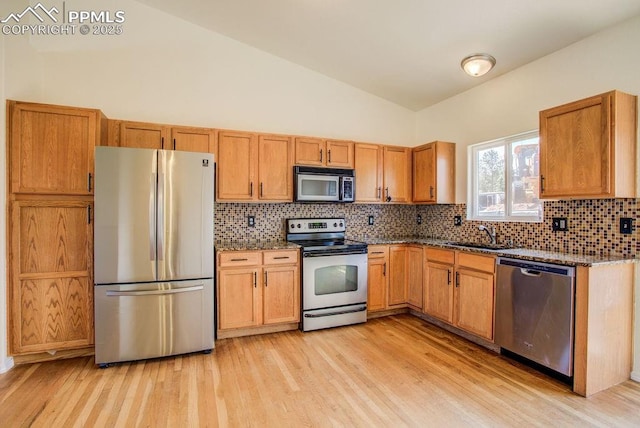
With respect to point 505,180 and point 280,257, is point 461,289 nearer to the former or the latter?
point 505,180

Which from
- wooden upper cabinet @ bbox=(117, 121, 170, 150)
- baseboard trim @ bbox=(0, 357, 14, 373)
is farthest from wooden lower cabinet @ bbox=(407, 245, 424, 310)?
baseboard trim @ bbox=(0, 357, 14, 373)

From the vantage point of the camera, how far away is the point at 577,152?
2.48m

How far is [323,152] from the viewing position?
385 centimetres

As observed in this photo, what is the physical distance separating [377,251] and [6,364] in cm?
354

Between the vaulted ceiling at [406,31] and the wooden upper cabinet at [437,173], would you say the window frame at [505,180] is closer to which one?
the wooden upper cabinet at [437,173]

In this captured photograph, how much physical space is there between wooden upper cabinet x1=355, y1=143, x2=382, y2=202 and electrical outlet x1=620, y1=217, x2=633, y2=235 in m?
2.31

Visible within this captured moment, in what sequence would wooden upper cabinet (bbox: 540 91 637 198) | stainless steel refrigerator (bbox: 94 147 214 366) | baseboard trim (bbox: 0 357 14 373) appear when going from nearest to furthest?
wooden upper cabinet (bbox: 540 91 637 198) < baseboard trim (bbox: 0 357 14 373) < stainless steel refrigerator (bbox: 94 147 214 366)

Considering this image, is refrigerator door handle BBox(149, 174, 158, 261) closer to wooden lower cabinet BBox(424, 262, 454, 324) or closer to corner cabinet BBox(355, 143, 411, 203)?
corner cabinet BBox(355, 143, 411, 203)

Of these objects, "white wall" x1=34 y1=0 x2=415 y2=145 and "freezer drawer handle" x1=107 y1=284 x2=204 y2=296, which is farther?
"white wall" x1=34 y1=0 x2=415 y2=145

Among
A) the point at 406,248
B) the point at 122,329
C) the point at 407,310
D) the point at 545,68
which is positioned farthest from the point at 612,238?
the point at 122,329

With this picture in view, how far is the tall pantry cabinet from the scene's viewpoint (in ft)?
8.59

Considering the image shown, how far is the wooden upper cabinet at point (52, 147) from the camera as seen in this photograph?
8.59 feet

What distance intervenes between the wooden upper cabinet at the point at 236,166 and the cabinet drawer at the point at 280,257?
2.20 ft

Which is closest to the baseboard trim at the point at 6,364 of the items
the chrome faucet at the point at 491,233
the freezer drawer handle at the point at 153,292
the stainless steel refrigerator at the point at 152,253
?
the stainless steel refrigerator at the point at 152,253
